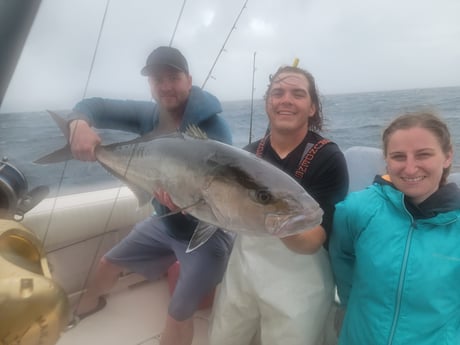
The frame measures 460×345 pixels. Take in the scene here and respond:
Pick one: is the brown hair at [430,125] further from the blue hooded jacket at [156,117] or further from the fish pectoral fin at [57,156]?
the fish pectoral fin at [57,156]

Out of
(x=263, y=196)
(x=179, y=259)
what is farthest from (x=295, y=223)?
(x=179, y=259)

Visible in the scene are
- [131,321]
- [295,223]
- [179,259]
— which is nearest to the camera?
[295,223]

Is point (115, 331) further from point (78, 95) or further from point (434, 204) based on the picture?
point (434, 204)

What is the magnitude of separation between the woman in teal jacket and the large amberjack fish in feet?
1.95

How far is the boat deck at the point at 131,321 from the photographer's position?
2668 mm

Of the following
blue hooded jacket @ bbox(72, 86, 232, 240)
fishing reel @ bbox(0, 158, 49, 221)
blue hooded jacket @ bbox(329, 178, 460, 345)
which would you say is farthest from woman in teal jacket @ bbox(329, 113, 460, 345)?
fishing reel @ bbox(0, 158, 49, 221)

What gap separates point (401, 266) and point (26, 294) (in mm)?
1477

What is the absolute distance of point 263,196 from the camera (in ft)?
4.32

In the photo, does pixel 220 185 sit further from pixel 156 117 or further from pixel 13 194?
pixel 156 117

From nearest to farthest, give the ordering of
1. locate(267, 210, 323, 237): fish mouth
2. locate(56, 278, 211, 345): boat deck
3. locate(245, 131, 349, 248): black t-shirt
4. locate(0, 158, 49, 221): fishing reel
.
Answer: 1. locate(267, 210, 323, 237): fish mouth
2. locate(0, 158, 49, 221): fishing reel
3. locate(245, 131, 349, 248): black t-shirt
4. locate(56, 278, 211, 345): boat deck

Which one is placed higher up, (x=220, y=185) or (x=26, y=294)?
(x=220, y=185)

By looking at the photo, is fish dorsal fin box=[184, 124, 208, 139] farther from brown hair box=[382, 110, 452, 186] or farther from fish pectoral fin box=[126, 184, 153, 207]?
brown hair box=[382, 110, 452, 186]

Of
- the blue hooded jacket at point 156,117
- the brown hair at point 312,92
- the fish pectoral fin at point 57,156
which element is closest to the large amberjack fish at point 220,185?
the fish pectoral fin at point 57,156

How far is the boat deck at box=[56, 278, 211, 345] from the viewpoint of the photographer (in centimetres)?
267
